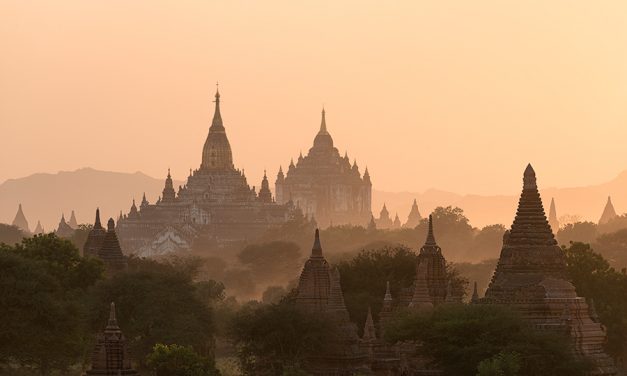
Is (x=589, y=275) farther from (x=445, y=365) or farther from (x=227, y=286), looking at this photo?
(x=227, y=286)

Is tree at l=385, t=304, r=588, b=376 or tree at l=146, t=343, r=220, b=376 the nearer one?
tree at l=385, t=304, r=588, b=376

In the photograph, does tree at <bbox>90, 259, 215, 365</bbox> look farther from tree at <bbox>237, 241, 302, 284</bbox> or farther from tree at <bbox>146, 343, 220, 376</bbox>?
tree at <bbox>237, 241, 302, 284</bbox>

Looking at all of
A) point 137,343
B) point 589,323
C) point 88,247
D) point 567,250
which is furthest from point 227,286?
point 589,323

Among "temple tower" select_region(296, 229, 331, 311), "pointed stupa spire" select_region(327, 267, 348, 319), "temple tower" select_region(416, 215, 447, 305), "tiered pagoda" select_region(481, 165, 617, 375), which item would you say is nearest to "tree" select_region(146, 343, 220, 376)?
"pointed stupa spire" select_region(327, 267, 348, 319)

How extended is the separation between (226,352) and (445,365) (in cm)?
4420

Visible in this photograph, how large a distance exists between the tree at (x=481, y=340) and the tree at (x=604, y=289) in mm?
19831

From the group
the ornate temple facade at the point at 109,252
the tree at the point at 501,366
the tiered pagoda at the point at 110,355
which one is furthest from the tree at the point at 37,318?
the ornate temple facade at the point at 109,252

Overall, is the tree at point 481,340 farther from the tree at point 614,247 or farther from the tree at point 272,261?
the tree at point 272,261

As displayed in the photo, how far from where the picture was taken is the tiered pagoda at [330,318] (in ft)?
249

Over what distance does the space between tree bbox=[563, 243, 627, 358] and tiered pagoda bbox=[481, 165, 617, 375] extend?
1648 cm

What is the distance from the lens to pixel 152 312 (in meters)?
87.5

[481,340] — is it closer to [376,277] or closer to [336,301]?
[336,301]

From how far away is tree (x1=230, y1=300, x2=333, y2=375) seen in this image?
249 feet

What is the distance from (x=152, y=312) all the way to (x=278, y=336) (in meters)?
11.6
